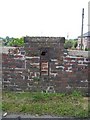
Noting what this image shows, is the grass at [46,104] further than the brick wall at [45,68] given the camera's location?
No

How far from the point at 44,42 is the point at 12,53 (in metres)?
0.88

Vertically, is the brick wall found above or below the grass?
above

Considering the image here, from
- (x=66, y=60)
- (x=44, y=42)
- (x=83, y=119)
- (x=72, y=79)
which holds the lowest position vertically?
(x=83, y=119)

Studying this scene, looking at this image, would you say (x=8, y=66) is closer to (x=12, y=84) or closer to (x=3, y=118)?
(x=12, y=84)

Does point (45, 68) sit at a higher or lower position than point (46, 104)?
higher

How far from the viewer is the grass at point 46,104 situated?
560 cm

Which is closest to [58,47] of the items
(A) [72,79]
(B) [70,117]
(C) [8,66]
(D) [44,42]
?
(D) [44,42]

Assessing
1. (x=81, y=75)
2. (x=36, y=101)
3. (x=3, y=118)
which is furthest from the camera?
(x=81, y=75)

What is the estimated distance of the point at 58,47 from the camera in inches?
288

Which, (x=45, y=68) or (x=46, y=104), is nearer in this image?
(x=46, y=104)

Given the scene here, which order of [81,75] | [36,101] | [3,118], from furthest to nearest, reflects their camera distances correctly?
[81,75]
[36,101]
[3,118]

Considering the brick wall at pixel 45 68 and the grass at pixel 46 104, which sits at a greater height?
the brick wall at pixel 45 68

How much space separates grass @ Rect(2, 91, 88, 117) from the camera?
5602 millimetres

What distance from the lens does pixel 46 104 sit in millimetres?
6102
